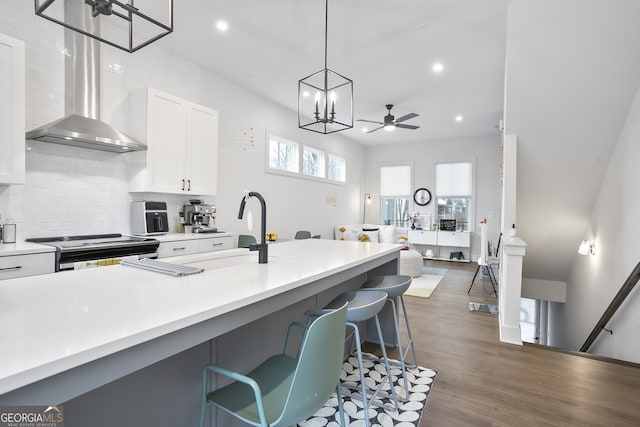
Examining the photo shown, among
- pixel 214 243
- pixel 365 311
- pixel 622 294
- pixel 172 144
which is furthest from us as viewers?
pixel 214 243

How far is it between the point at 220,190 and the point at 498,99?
4.70 m

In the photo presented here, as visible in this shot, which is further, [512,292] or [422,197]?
[422,197]

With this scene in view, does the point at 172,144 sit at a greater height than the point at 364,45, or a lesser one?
lesser

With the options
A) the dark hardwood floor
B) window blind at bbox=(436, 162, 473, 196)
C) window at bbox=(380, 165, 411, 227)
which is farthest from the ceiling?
window at bbox=(380, 165, 411, 227)

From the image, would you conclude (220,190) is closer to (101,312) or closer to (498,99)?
(101,312)

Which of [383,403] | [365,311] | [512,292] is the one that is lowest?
[383,403]

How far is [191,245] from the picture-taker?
362 cm

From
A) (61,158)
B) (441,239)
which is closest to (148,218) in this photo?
(61,158)

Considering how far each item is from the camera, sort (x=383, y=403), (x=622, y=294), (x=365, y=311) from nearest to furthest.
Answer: (x=365, y=311) < (x=383, y=403) < (x=622, y=294)

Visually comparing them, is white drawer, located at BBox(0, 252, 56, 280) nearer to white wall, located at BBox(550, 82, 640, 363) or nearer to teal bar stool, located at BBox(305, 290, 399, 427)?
teal bar stool, located at BBox(305, 290, 399, 427)

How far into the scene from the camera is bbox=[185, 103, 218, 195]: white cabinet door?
12.8 feet

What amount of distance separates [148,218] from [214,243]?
768mm

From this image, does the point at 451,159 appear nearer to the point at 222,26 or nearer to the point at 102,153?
the point at 222,26

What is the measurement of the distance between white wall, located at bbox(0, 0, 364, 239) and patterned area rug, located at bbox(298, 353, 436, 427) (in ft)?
9.25
